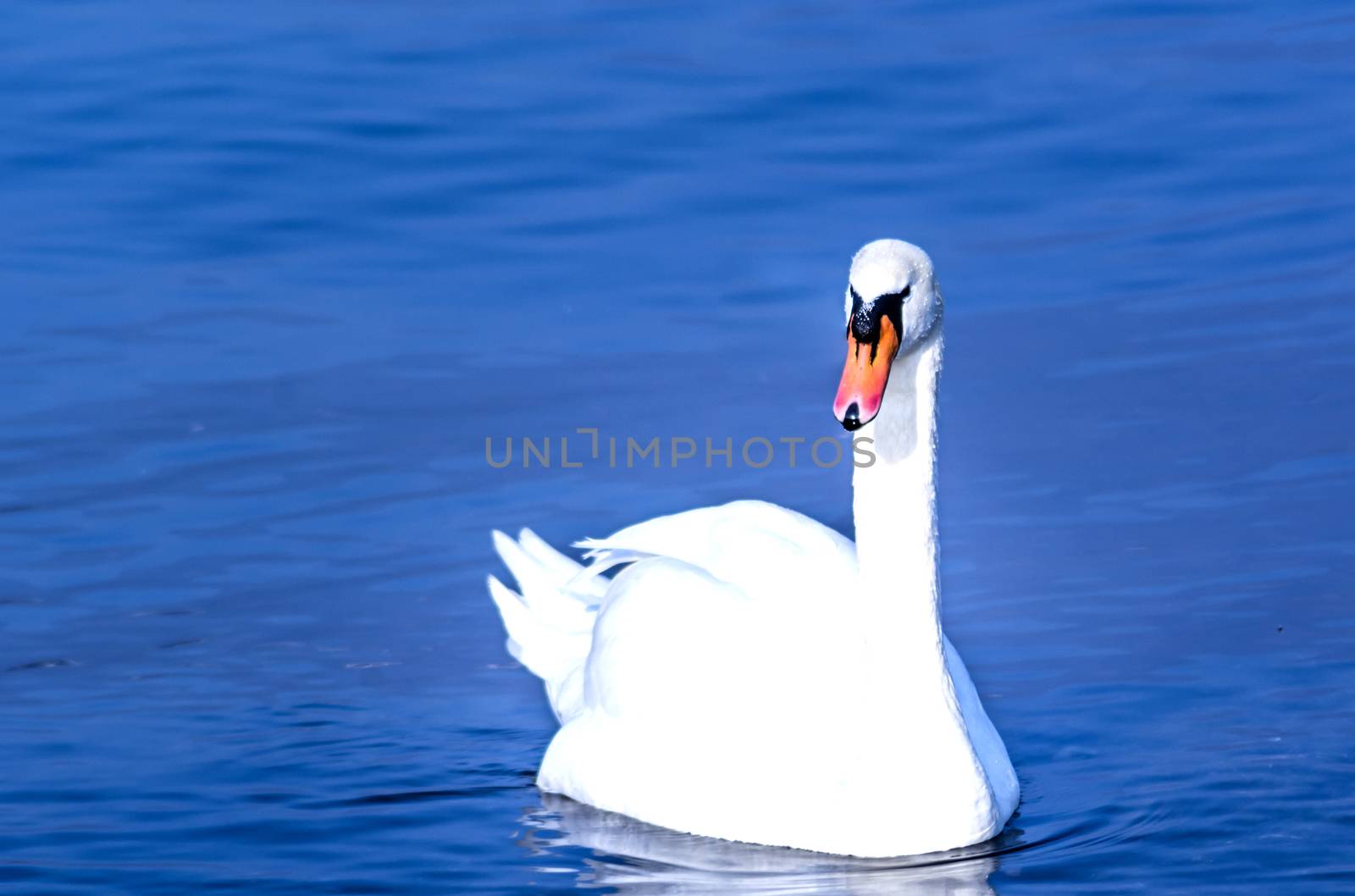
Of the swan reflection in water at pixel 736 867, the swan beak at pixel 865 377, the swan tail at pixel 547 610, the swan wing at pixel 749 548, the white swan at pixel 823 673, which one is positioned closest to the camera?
the swan beak at pixel 865 377

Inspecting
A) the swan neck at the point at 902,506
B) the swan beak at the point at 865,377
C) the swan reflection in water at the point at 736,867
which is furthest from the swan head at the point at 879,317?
the swan reflection in water at the point at 736,867

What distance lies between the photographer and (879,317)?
604 cm

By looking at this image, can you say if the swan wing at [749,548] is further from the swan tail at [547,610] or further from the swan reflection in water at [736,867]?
the swan reflection in water at [736,867]

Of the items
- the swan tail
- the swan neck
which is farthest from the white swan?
the swan tail

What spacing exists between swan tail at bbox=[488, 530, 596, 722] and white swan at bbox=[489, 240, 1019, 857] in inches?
22.7

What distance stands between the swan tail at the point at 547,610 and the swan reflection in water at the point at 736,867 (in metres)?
1.21

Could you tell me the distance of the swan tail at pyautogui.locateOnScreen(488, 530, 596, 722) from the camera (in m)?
8.09

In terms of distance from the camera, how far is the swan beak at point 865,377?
5.79m

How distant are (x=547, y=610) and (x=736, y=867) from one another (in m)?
2.25

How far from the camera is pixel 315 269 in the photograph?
1325 centimetres

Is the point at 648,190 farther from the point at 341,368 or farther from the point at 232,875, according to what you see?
the point at 232,875

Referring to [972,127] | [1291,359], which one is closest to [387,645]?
[1291,359]

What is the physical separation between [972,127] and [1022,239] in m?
2.89

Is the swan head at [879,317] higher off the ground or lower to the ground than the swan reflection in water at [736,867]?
higher
